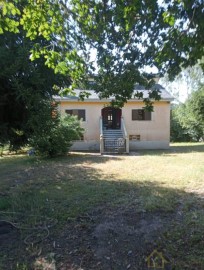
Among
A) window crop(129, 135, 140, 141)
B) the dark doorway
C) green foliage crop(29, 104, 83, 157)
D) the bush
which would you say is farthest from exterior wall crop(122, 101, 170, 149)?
the bush

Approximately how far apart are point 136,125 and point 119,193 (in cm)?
1344

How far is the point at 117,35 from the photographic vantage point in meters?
4.47

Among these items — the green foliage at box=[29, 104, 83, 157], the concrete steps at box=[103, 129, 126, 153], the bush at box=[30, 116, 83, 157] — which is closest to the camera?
the green foliage at box=[29, 104, 83, 157]

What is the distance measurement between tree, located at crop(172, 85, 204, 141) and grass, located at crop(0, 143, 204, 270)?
10.2 metres

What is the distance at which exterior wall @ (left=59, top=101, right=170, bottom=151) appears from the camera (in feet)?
67.1

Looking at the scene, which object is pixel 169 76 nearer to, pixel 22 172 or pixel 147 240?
pixel 147 240

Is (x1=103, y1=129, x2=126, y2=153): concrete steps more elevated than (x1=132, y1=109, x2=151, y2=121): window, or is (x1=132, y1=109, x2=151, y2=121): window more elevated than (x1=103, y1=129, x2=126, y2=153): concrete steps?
(x1=132, y1=109, x2=151, y2=121): window

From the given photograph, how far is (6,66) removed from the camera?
21.4ft

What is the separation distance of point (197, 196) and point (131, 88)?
3740 millimetres

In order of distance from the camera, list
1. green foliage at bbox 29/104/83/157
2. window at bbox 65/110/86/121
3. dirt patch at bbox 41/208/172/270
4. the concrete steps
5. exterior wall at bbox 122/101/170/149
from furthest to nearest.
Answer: window at bbox 65/110/86/121
exterior wall at bbox 122/101/170/149
the concrete steps
green foliage at bbox 29/104/83/157
dirt patch at bbox 41/208/172/270

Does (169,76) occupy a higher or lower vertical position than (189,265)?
higher

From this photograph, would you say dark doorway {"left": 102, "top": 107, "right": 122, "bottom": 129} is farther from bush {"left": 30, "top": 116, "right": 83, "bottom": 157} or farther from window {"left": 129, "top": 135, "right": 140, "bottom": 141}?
bush {"left": 30, "top": 116, "right": 83, "bottom": 157}

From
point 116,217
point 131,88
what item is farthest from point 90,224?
point 131,88

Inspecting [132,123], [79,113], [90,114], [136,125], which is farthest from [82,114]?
[136,125]
